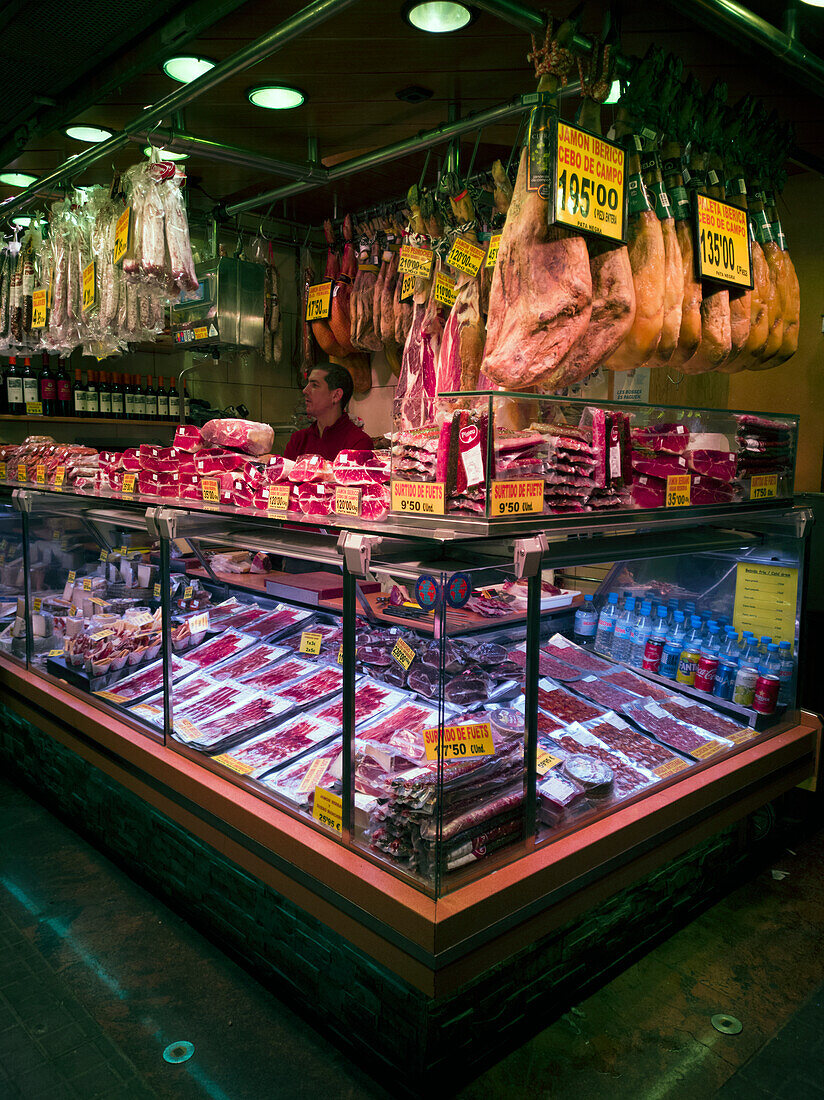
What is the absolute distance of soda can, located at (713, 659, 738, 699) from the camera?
293 centimetres

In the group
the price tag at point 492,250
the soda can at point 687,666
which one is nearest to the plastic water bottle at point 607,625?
the soda can at point 687,666

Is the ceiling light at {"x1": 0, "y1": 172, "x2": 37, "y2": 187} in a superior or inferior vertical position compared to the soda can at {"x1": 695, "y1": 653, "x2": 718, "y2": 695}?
superior

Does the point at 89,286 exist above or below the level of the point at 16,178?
below

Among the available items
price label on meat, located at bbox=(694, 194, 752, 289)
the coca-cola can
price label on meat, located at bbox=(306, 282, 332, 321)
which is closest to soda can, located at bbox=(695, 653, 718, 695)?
the coca-cola can

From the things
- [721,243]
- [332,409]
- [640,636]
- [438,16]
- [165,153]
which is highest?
[438,16]

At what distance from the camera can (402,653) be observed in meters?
1.88

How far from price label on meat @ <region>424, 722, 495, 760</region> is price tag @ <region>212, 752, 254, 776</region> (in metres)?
0.81

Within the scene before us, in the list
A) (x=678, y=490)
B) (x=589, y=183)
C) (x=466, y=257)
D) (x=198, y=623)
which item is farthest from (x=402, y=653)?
(x=466, y=257)

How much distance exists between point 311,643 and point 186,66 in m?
2.30

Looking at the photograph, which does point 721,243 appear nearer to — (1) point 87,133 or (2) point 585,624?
(2) point 585,624

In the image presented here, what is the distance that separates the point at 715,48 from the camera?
2609 mm

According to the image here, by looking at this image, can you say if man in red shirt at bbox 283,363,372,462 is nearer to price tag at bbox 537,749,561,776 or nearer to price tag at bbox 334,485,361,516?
price tag at bbox 334,485,361,516

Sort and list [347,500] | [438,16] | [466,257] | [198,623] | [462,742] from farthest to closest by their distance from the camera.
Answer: [198,623] < [466,257] < [438,16] < [347,500] < [462,742]

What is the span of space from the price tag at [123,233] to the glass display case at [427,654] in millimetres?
1018
